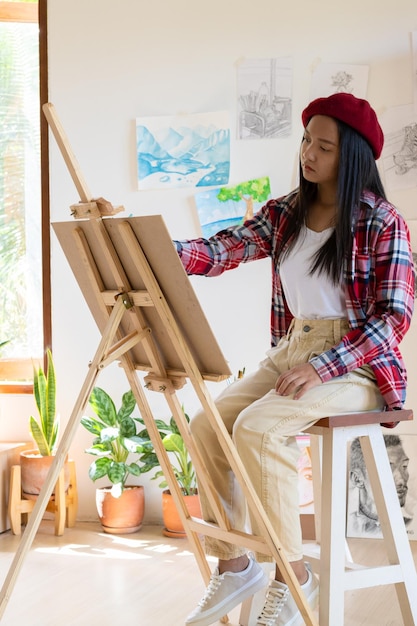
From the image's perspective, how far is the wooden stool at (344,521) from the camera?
2.13 meters

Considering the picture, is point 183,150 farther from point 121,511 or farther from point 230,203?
point 121,511

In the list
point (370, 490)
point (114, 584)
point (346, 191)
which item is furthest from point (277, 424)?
point (370, 490)

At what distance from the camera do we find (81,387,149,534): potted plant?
3328mm

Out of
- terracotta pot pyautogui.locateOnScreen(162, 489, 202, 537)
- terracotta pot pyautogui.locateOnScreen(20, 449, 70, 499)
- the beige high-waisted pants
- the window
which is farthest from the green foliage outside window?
the beige high-waisted pants

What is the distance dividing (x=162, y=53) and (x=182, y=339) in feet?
5.84

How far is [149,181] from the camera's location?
349 cm

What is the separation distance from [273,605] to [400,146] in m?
1.81

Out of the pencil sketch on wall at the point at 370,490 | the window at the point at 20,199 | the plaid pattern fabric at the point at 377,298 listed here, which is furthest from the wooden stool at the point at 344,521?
the window at the point at 20,199

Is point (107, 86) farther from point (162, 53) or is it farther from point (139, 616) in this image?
point (139, 616)

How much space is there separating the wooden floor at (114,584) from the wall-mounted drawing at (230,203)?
3.93 ft

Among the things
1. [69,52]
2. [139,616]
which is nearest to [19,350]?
[69,52]

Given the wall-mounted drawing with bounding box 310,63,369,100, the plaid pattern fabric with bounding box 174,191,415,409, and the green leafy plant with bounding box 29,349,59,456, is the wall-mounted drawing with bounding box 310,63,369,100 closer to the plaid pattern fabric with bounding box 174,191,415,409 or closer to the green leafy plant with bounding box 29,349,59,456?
the plaid pattern fabric with bounding box 174,191,415,409

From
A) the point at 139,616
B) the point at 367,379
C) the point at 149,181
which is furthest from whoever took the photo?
the point at 149,181

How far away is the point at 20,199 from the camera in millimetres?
3799
